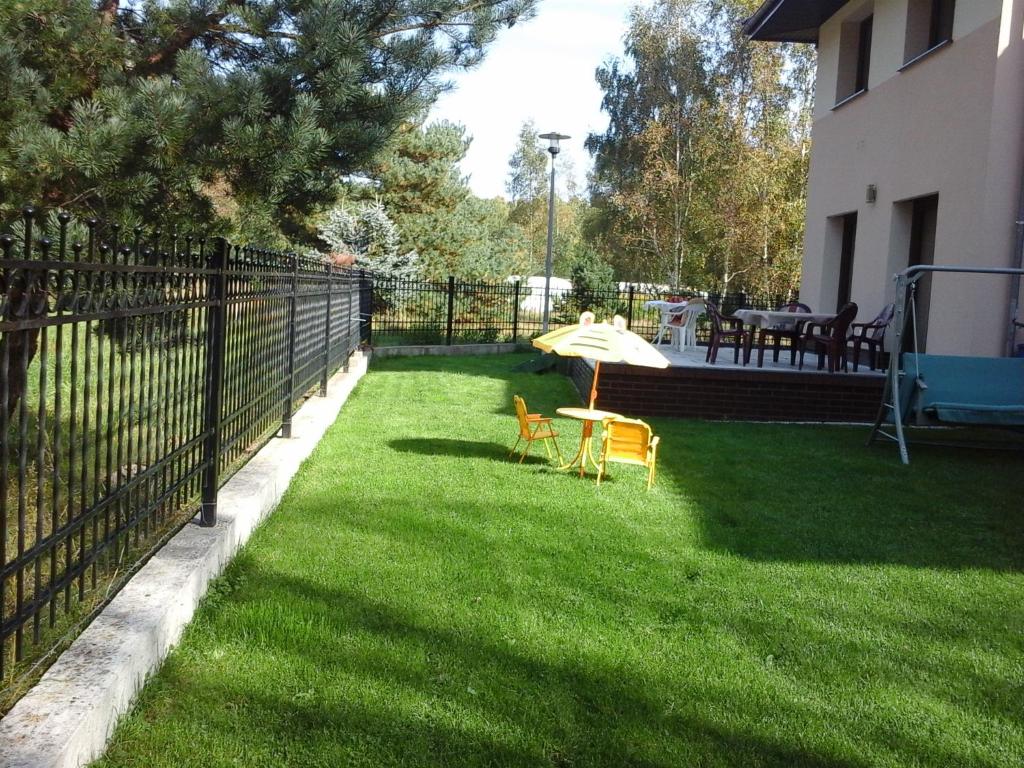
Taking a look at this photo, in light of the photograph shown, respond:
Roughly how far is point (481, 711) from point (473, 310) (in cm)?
1753

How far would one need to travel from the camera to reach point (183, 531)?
4266 millimetres

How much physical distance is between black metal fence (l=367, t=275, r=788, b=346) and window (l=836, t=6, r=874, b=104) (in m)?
4.44

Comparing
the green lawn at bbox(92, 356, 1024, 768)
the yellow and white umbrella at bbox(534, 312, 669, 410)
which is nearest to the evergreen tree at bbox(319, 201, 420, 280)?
the yellow and white umbrella at bbox(534, 312, 669, 410)

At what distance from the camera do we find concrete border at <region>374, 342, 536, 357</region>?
17234 mm

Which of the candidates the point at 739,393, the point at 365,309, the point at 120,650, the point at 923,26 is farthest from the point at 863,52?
the point at 120,650

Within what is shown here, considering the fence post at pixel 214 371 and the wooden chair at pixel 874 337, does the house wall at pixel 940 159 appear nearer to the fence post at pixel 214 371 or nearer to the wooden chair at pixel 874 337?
the wooden chair at pixel 874 337

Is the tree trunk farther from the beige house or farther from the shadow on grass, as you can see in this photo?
the beige house

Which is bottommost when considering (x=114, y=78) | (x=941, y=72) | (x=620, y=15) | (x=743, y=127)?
(x=114, y=78)

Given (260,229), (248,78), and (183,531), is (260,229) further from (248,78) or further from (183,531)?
(183,531)

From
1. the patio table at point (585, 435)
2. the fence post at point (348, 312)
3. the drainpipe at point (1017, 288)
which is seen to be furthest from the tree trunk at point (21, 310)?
the drainpipe at point (1017, 288)

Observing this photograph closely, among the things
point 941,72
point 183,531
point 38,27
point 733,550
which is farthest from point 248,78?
point 941,72

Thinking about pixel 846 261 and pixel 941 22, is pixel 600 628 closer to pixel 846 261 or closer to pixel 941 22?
pixel 941 22

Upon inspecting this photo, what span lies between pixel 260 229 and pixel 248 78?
3.63ft

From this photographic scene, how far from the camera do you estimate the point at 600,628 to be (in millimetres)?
3938
